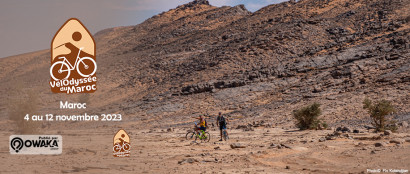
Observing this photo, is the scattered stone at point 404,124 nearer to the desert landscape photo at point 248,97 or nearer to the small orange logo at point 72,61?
the desert landscape photo at point 248,97

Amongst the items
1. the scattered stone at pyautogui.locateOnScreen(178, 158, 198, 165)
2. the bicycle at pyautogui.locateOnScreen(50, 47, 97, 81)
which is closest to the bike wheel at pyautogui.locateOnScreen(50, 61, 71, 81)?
the bicycle at pyautogui.locateOnScreen(50, 47, 97, 81)

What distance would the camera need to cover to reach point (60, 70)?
10.6 metres

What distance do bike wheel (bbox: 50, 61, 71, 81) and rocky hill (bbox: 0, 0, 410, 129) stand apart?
10.4 meters

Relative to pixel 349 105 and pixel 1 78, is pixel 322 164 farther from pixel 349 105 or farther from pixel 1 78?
pixel 1 78

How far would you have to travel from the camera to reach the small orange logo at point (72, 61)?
412 inches

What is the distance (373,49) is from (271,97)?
396 inches

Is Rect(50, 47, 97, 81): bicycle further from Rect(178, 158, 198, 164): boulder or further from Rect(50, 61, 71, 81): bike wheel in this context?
Rect(178, 158, 198, 164): boulder

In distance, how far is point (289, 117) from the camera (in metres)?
27.0

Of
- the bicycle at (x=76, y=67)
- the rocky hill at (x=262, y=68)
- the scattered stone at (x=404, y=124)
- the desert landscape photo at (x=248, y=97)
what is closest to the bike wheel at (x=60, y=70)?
the bicycle at (x=76, y=67)

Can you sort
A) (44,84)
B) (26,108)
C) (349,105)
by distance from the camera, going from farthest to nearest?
(44,84) < (349,105) < (26,108)

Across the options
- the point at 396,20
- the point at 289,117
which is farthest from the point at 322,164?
the point at 396,20

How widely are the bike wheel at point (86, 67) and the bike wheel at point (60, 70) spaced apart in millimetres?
292

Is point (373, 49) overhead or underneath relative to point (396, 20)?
underneath

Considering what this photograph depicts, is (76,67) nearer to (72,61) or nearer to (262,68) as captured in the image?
(72,61)
